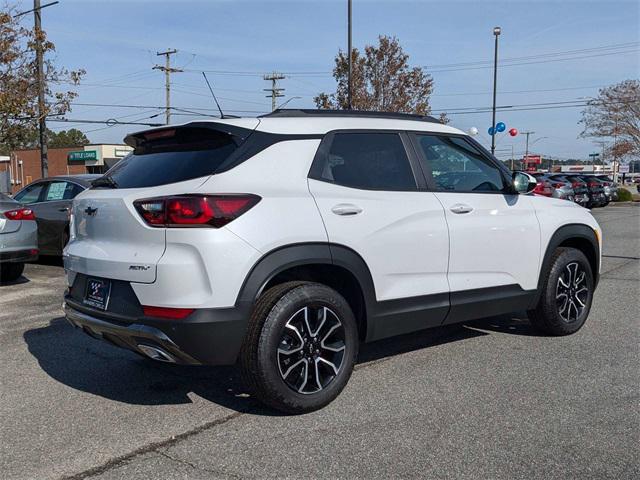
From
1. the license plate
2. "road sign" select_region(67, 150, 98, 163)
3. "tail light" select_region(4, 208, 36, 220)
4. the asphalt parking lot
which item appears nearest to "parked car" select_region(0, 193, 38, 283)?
"tail light" select_region(4, 208, 36, 220)

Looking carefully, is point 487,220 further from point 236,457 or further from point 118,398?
point 118,398

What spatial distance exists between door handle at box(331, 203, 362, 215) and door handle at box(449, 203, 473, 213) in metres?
0.92

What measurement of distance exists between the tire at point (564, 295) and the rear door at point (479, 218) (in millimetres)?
280

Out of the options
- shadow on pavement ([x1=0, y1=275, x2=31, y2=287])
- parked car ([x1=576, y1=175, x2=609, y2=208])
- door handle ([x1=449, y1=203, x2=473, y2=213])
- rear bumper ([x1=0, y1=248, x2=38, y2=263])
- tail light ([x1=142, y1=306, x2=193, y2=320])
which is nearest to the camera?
tail light ([x1=142, y1=306, x2=193, y2=320])

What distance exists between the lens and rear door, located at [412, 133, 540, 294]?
468 cm

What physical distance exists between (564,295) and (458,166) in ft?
5.51

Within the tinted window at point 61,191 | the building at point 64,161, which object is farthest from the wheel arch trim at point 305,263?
the building at point 64,161

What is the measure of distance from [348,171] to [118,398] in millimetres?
2185

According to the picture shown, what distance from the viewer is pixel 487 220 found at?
4879 mm

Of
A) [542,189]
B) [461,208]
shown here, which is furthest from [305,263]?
[542,189]

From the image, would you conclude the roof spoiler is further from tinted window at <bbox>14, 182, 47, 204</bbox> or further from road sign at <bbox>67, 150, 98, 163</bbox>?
road sign at <bbox>67, 150, 98, 163</bbox>

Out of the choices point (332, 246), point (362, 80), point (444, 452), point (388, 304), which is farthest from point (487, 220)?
point (362, 80)

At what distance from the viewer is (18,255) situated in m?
8.19

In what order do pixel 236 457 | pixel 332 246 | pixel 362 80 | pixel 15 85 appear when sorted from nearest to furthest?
pixel 236 457 → pixel 332 246 → pixel 15 85 → pixel 362 80
